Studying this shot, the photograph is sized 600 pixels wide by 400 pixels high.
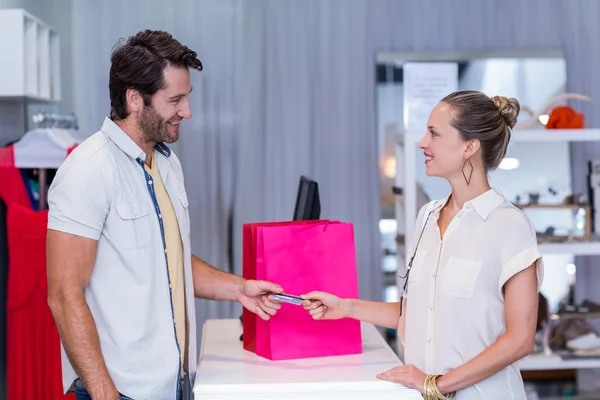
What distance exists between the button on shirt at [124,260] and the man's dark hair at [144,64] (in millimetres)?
117

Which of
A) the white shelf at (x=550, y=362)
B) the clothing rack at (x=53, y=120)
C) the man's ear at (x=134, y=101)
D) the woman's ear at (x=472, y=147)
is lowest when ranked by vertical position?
the white shelf at (x=550, y=362)

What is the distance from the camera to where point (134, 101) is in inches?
80.1

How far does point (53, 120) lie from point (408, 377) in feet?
8.30

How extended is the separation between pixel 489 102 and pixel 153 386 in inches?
41.4

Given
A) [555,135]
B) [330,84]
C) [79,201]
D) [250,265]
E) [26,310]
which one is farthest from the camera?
[330,84]

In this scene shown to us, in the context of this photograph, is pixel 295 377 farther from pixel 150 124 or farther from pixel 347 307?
pixel 150 124

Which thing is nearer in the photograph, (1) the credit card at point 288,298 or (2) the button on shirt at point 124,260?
(2) the button on shirt at point 124,260

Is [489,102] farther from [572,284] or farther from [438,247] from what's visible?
[572,284]

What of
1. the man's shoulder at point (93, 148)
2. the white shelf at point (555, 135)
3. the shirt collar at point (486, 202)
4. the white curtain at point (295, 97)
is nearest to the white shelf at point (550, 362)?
the white shelf at point (555, 135)

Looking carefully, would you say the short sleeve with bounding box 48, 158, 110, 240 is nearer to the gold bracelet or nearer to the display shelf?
the gold bracelet

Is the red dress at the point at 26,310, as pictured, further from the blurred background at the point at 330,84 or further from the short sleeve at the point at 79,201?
the short sleeve at the point at 79,201

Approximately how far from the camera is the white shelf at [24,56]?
3518mm

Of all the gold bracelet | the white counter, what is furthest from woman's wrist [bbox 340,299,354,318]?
the gold bracelet

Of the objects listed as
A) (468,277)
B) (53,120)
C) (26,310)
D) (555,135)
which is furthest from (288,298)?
(53,120)
